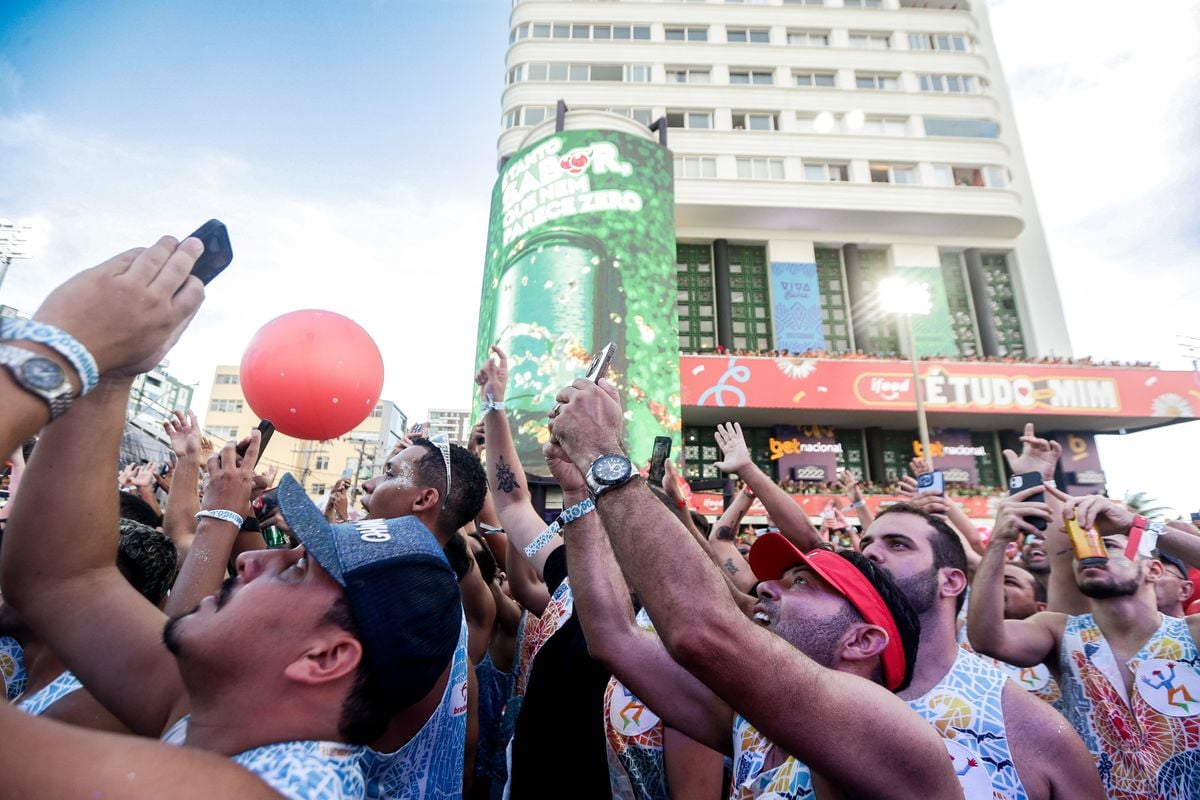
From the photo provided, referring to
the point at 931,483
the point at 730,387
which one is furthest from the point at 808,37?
the point at 931,483

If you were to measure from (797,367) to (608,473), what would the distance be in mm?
21915

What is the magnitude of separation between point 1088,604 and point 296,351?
16.0ft

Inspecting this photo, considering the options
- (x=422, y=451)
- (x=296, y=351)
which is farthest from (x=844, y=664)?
(x=296, y=351)

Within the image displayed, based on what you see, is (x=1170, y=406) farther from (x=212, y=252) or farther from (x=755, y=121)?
(x=212, y=252)

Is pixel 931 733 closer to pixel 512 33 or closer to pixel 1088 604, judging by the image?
pixel 1088 604

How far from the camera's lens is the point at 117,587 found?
1639 millimetres

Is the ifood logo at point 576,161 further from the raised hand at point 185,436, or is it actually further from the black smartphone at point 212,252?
the black smartphone at point 212,252

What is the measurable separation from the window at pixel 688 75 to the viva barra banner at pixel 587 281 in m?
14.0

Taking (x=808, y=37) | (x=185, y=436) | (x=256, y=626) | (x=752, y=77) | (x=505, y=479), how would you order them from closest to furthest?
(x=256, y=626) → (x=185, y=436) → (x=505, y=479) → (x=752, y=77) → (x=808, y=37)

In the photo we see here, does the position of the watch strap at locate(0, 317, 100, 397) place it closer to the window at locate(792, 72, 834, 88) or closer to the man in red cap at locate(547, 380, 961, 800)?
the man in red cap at locate(547, 380, 961, 800)

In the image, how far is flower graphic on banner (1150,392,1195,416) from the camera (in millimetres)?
22094

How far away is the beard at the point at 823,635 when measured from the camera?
5.84 feet

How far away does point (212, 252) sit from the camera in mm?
1358

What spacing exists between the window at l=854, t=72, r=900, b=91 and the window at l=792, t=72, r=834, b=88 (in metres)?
1.33
